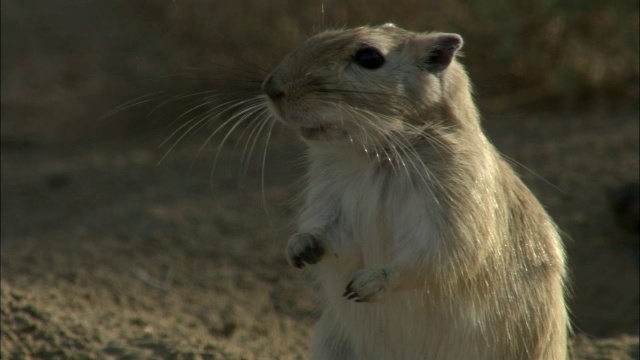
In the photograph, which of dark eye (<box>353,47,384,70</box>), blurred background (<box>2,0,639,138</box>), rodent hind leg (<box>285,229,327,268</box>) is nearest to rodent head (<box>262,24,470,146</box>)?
dark eye (<box>353,47,384,70</box>)

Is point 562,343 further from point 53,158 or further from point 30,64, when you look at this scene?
point 30,64

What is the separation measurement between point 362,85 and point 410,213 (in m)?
0.54

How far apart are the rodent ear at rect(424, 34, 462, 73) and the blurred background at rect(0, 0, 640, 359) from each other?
3.28 feet

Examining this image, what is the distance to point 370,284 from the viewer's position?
3971 millimetres

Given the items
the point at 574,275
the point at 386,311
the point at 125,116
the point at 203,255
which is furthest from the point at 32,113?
the point at 386,311

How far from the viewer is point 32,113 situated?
10250mm

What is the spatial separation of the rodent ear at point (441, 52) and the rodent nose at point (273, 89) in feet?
2.16

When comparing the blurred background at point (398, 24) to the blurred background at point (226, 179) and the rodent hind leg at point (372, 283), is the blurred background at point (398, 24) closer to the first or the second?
the blurred background at point (226, 179)

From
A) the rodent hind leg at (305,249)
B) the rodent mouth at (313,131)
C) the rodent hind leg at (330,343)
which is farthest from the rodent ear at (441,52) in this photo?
the rodent hind leg at (330,343)

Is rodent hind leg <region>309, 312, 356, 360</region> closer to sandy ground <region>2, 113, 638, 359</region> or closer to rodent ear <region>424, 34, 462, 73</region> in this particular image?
sandy ground <region>2, 113, 638, 359</region>

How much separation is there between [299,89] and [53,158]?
18.7 feet

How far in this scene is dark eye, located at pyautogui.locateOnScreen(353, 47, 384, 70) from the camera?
Result: 415 cm

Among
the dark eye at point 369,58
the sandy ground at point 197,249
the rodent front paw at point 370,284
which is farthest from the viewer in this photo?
the sandy ground at point 197,249

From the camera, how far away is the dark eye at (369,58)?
4148 mm
